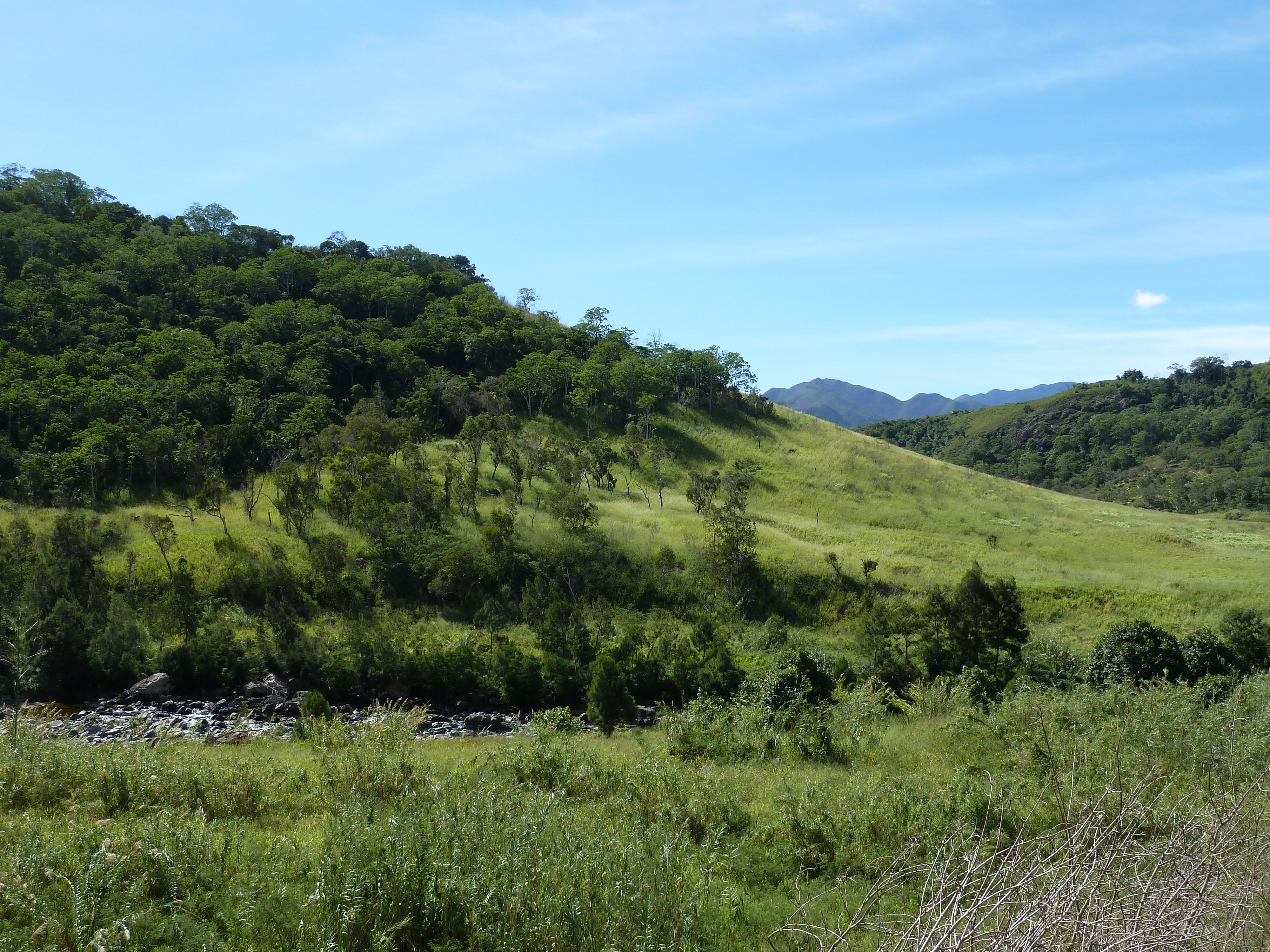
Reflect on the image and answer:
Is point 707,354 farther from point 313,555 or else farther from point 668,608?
point 313,555

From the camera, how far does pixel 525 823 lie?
6.27 metres

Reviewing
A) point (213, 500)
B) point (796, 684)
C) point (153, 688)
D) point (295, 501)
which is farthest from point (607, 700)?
point (213, 500)

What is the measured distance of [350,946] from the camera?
185 inches

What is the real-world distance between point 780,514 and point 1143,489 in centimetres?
6638

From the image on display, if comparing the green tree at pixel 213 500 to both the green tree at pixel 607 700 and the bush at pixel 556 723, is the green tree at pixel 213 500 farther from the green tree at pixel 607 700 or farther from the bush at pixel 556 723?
the bush at pixel 556 723

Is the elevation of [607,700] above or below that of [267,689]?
above

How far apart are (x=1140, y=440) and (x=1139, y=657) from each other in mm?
115727

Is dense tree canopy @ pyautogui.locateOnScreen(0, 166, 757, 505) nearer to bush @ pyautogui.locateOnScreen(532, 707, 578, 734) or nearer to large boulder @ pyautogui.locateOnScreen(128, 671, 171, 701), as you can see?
large boulder @ pyautogui.locateOnScreen(128, 671, 171, 701)

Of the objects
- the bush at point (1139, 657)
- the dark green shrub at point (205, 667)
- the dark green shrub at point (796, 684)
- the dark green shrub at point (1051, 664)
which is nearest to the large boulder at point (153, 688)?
the dark green shrub at point (205, 667)

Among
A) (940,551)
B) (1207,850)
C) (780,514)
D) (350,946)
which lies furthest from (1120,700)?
(780,514)

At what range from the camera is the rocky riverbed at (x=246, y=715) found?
19516 mm

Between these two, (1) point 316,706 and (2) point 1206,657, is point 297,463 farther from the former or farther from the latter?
(2) point 1206,657

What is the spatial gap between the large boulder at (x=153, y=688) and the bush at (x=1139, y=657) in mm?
29691

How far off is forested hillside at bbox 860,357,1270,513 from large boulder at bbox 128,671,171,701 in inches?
3480
